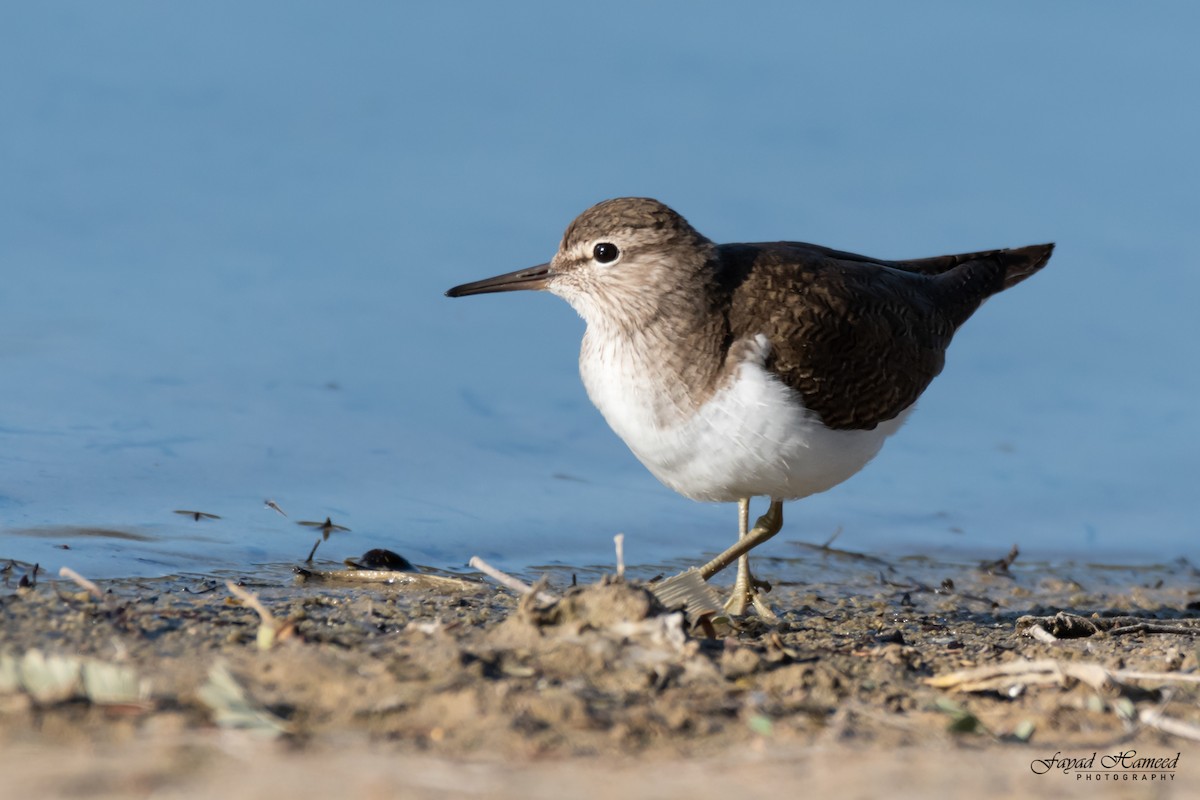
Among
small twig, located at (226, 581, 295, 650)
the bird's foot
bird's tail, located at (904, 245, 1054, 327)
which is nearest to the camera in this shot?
small twig, located at (226, 581, 295, 650)

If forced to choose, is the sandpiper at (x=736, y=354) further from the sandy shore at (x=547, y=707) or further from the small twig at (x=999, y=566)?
the small twig at (x=999, y=566)

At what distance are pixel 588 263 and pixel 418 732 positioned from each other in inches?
130

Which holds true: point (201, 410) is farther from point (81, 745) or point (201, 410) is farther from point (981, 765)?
point (981, 765)

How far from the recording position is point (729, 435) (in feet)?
19.0

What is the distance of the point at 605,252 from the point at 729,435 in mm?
1190

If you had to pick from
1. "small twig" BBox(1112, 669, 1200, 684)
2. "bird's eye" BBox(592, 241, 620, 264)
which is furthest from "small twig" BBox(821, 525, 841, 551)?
"small twig" BBox(1112, 669, 1200, 684)

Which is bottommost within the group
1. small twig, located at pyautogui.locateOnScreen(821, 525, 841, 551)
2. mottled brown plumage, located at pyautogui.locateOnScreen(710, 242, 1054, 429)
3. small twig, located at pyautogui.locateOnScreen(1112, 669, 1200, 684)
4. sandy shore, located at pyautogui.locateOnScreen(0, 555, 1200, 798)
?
sandy shore, located at pyautogui.locateOnScreen(0, 555, 1200, 798)

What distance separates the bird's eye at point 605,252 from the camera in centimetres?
648

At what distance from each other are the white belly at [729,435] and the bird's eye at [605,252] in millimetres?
501

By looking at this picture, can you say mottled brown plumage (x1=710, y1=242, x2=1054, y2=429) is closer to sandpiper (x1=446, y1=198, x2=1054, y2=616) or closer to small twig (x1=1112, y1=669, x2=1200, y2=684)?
sandpiper (x1=446, y1=198, x2=1054, y2=616)

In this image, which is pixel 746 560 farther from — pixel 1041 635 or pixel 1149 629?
pixel 1149 629

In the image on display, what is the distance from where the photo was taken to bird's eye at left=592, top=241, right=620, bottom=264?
21.3 feet

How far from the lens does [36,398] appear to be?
8125 millimetres

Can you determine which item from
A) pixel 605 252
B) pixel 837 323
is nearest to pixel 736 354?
pixel 837 323
